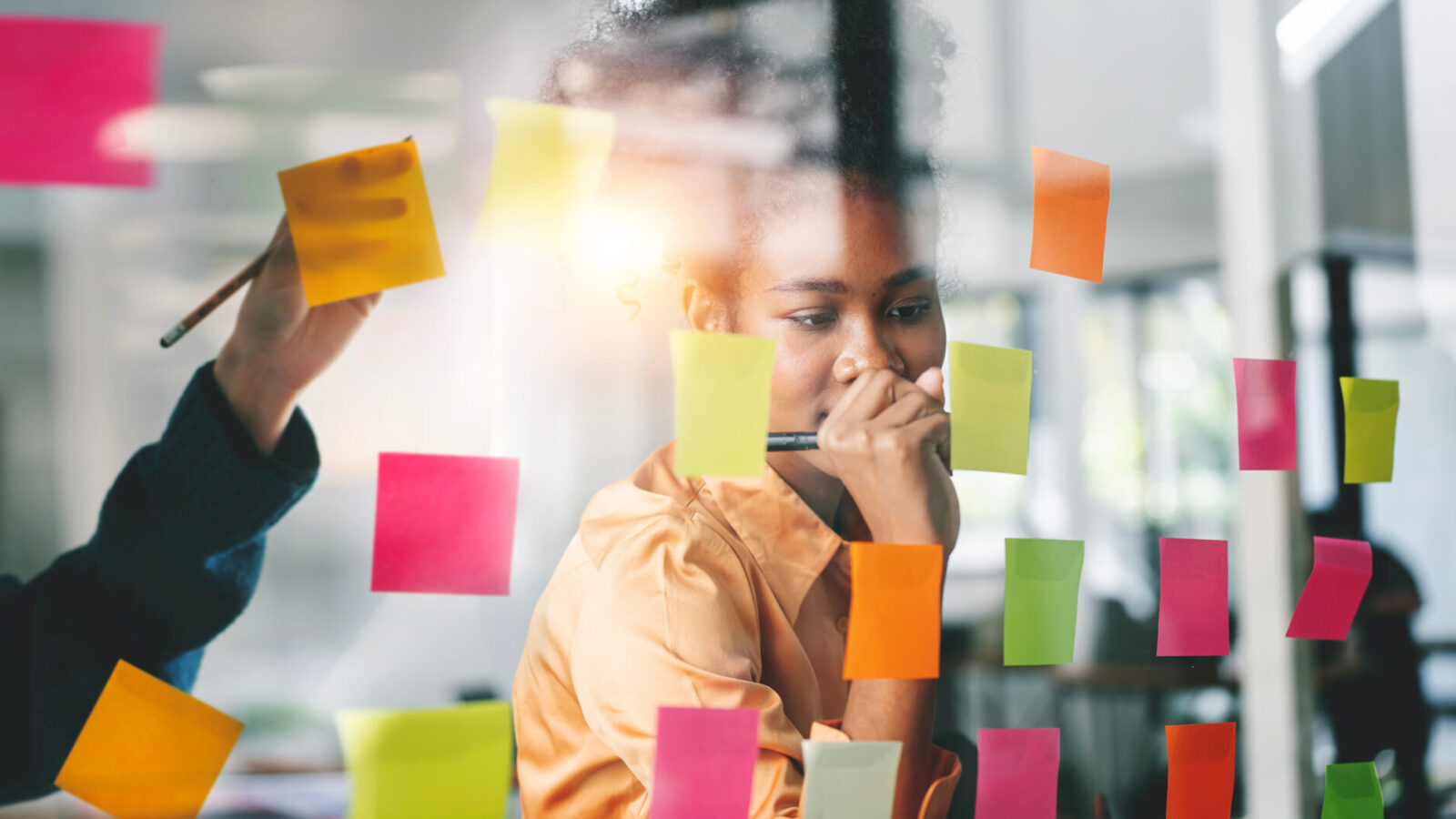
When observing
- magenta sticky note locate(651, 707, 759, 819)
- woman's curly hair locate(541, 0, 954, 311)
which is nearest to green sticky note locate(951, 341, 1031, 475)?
woman's curly hair locate(541, 0, 954, 311)

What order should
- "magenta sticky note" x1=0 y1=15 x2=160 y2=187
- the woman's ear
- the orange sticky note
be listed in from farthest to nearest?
1. the orange sticky note
2. the woman's ear
3. "magenta sticky note" x1=0 y1=15 x2=160 y2=187

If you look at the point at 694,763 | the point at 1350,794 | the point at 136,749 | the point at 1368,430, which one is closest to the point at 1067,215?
the point at 1368,430

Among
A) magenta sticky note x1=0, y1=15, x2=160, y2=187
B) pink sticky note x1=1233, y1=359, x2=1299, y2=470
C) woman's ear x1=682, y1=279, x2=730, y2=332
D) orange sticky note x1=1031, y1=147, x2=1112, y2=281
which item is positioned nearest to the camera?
magenta sticky note x1=0, y1=15, x2=160, y2=187

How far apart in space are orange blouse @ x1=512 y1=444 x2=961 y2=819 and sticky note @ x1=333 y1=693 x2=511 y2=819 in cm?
2

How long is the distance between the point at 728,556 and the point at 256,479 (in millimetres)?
313

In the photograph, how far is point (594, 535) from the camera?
25.5 inches

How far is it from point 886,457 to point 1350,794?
0.65m

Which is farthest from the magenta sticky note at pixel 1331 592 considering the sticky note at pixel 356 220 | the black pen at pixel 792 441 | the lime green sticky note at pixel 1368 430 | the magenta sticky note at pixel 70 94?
the magenta sticky note at pixel 70 94

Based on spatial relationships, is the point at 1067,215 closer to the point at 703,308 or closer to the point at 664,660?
the point at 703,308

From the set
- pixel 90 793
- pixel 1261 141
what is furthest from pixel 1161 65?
pixel 90 793

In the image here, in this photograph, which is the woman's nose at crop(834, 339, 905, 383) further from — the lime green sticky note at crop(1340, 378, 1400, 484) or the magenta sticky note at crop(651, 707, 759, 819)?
the lime green sticky note at crop(1340, 378, 1400, 484)

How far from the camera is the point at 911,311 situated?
717 millimetres

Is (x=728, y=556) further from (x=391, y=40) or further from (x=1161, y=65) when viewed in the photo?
(x=1161, y=65)

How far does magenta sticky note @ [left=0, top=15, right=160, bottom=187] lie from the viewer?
0.56 metres
